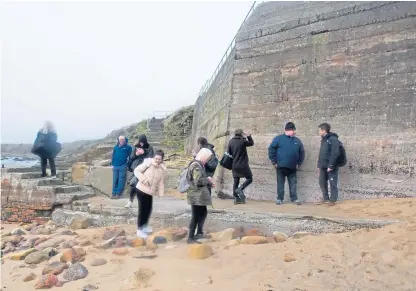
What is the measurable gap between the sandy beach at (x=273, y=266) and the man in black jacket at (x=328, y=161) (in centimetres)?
123

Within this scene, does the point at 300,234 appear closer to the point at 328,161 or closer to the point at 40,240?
the point at 328,161

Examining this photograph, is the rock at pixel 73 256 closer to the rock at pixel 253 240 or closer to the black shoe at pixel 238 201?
the rock at pixel 253 240

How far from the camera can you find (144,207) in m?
6.43

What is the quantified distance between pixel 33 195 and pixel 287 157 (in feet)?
19.4

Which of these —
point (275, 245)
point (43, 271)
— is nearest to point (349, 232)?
point (275, 245)

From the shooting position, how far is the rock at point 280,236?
559 centimetres

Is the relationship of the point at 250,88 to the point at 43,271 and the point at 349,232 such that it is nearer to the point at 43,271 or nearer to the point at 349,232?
the point at 349,232

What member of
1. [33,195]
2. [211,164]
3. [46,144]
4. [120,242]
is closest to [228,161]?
[211,164]

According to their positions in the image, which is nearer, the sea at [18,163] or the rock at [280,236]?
the rock at [280,236]

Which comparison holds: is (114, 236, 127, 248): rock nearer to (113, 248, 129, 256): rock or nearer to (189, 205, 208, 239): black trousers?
(113, 248, 129, 256): rock

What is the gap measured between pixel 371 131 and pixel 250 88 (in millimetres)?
2813

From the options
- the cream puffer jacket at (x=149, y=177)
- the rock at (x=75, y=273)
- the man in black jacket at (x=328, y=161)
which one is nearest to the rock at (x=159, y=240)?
the cream puffer jacket at (x=149, y=177)

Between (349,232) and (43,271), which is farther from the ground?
(349,232)

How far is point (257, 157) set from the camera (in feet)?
27.9
